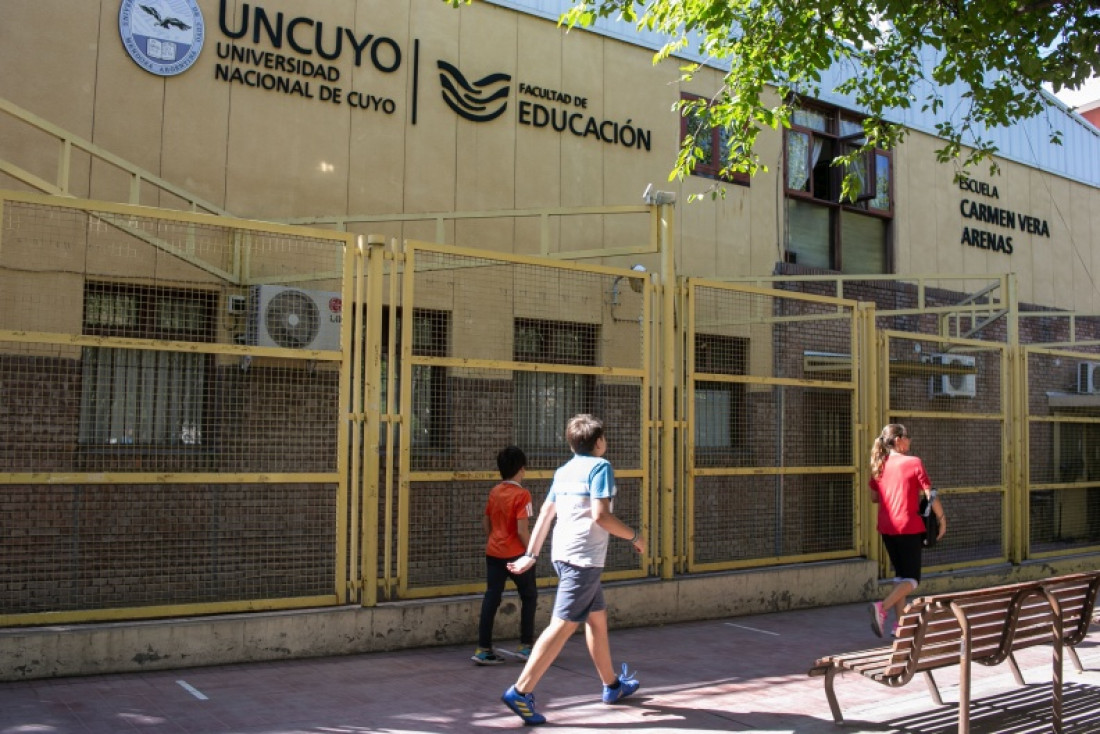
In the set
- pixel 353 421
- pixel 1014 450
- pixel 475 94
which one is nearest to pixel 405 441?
pixel 353 421

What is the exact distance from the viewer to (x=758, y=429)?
385 inches

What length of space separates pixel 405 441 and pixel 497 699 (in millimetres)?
2087

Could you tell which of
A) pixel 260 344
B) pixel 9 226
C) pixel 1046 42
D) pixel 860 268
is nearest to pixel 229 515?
pixel 260 344

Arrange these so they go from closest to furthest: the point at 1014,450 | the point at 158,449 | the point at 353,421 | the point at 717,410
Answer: the point at 158,449 → the point at 353,421 → the point at 717,410 → the point at 1014,450

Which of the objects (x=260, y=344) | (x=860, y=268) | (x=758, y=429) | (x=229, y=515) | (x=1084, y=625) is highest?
(x=860, y=268)

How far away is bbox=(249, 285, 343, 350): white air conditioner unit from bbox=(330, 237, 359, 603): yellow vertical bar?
83 cm

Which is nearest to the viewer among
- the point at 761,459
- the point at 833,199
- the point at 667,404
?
the point at 667,404

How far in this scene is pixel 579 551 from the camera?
5.65m

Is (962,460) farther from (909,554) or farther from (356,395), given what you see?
(356,395)

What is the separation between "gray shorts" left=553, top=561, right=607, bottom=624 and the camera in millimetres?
5578

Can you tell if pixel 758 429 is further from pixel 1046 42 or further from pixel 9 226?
pixel 9 226

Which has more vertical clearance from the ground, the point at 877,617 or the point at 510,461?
the point at 510,461

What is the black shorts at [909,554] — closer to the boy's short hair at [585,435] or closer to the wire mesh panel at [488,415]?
the wire mesh panel at [488,415]

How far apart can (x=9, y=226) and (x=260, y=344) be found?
2103 millimetres
